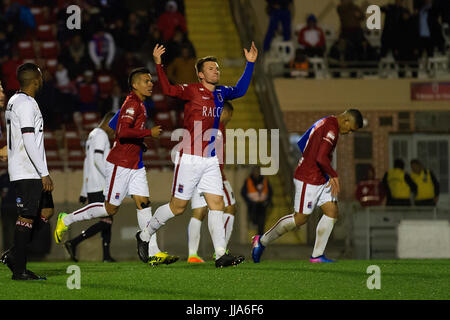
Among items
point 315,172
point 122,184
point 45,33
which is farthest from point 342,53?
point 122,184

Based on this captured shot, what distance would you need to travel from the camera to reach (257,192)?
2084 cm

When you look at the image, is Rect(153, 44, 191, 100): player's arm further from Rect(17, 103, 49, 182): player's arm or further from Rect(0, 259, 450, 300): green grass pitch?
Rect(0, 259, 450, 300): green grass pitch

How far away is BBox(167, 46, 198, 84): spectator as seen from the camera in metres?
23.4

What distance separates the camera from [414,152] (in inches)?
1077

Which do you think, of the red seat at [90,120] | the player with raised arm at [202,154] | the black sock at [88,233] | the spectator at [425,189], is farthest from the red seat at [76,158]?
the player with raised arm at [202,154]

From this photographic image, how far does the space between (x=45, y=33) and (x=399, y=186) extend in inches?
465

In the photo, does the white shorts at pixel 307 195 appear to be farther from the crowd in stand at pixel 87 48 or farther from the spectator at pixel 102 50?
the spectator at pixel 102 50

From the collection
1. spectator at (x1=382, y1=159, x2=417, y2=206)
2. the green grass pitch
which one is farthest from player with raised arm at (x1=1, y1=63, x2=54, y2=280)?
spectator at (x1=382, y1=159, x2=417, y2=206)

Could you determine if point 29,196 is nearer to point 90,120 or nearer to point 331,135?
point 331,135

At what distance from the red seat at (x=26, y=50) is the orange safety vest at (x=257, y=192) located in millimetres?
8792

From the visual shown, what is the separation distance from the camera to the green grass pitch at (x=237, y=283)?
9.09m
